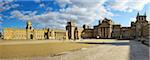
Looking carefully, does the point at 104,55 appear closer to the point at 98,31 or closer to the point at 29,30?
the point at 29,30

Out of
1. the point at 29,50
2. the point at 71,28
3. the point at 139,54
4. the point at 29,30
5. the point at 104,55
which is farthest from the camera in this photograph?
the point at 71,28

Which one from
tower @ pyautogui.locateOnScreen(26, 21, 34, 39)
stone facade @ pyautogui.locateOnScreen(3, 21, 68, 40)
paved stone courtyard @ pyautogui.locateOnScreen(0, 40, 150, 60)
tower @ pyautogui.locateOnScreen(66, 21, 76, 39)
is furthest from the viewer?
tower @ pyautogui.locateOnScreen(66, 21, 76, 39)

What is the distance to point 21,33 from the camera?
13488 centimetres

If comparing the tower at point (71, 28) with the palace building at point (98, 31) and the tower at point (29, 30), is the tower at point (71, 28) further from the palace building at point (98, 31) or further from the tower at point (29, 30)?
the tower at point (29, 30)

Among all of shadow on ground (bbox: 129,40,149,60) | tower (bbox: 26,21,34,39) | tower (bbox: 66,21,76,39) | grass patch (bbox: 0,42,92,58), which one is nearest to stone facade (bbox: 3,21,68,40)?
tower (bbox: 26,21,34,39)

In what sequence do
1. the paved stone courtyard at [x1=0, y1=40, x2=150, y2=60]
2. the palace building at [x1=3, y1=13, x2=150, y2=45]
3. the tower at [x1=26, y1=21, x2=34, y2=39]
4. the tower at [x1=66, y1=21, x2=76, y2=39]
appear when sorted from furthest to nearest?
1. the tower at [x1=66, y1=21, x2=76, y2=39]
2. the palace building at [x1=3, y1=13, x2=150, y2=45]
3. the tower at [x1=26, y1=21, x2=34, y2=39]
4. the paved stone courtyard at [x1=0, y1=40, x2=150, y2=60]

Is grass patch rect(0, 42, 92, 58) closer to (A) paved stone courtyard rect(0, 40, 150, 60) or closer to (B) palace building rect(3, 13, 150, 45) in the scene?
(A) paved stone courtyard rect(0, 40, 150, 60)

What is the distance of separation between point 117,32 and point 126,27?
23.9ft

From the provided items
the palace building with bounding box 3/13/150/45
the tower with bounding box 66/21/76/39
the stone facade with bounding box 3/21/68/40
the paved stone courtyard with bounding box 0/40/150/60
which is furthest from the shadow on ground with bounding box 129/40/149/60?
the tower with bounding box 66/21/76/39

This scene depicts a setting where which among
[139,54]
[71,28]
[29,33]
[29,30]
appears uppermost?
[71,28]

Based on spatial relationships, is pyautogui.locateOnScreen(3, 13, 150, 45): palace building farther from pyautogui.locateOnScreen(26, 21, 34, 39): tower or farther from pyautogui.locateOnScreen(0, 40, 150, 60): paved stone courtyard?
pyautogui.locateOnScreen(0, 40, 150, 60): paved stone courtyard

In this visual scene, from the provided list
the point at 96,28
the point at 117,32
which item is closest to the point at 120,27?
the point at 117,32

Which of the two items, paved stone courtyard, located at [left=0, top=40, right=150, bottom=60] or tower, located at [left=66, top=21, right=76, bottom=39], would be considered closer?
paved stone courtyard, located at [left=0, top=40, right=150, bottom=60]

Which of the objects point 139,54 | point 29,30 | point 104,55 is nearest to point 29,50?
point 104,55
